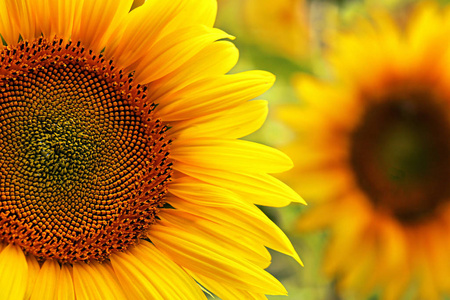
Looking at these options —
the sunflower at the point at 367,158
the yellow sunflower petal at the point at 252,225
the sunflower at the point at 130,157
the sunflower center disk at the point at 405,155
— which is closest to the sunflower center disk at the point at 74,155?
the sunflower at the point at 130,157

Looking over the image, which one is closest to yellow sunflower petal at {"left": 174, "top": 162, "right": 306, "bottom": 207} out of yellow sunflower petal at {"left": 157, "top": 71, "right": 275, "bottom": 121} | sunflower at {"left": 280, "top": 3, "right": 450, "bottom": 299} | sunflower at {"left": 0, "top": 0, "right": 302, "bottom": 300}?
sunflower at {"left": 0, "top": 0, "right": 302, "bottom": 300}

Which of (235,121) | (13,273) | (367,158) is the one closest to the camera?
(13,273)

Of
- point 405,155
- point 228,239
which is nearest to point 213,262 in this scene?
point 228,239

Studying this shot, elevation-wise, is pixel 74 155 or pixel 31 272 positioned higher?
pixel 74 155

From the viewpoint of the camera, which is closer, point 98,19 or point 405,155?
point 98,19

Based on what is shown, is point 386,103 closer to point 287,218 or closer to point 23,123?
point 287,218

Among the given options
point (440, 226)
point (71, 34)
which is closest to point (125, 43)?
point (71, 34)

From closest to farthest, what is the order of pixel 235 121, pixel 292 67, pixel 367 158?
pixel 235 121 → pixel 292 67 → pixel 367 158

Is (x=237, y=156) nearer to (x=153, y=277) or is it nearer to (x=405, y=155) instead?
(x=153, y=277)
